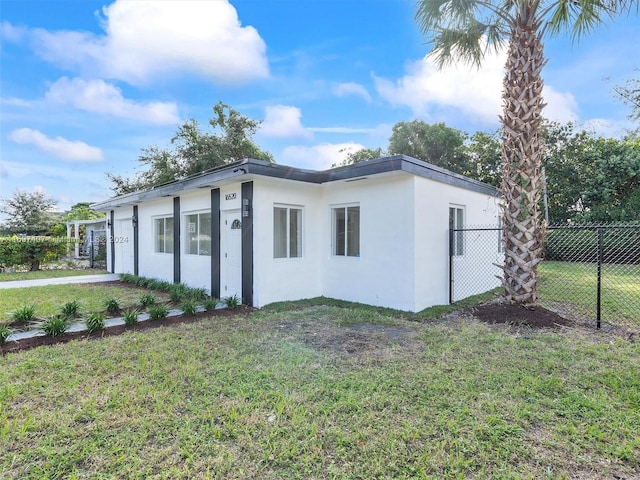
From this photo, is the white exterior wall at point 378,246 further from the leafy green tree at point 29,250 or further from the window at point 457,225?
the leafy green tree at point 29,250

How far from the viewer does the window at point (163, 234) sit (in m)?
11.5

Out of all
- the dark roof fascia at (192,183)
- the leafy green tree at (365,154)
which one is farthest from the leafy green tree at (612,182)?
the dark roof fascia at (192,183)

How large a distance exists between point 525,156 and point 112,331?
8.64m

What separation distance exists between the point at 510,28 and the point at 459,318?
614cm

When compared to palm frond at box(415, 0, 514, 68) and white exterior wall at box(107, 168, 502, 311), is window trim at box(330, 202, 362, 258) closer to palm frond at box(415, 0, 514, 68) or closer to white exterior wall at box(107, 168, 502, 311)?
white exterior wall at box(107, 168, 502, 311)

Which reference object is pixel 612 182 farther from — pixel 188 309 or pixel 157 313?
pixel 157 313

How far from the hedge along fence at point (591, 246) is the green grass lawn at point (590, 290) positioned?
86 cm

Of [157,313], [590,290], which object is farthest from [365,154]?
[157,313]

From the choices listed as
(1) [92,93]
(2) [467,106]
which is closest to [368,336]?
(1) [92,93]

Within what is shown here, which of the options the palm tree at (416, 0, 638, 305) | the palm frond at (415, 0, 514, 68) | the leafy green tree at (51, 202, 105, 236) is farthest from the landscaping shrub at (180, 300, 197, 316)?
the leafy green tree at (51, 202, 105, 236)

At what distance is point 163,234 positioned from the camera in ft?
39.2

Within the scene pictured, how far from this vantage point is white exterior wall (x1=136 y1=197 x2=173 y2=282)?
1138 cm

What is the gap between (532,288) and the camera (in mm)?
6828

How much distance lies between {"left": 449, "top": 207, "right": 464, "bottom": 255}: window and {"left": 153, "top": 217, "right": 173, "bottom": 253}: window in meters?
8.94
